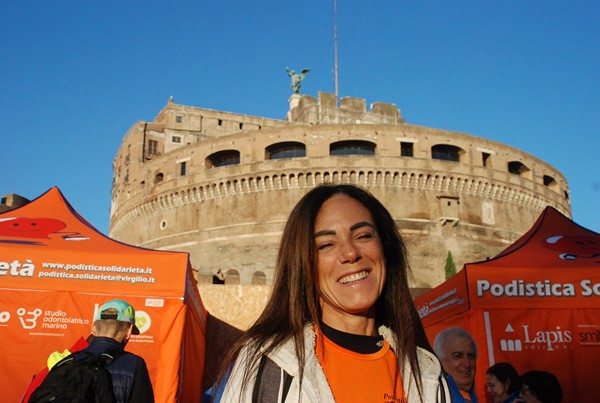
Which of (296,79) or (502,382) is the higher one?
(296,79)

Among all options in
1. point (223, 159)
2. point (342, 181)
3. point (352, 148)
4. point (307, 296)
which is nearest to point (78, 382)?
point (307, 296)

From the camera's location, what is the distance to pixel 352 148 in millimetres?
33531

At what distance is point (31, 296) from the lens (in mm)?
6402

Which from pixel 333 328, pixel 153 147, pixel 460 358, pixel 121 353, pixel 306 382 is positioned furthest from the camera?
pixel 153 147

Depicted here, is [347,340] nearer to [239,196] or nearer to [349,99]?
[239,196]

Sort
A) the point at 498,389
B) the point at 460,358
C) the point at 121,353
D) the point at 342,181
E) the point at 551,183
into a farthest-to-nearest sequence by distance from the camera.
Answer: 1. the point at 551,183
2. the point at 342,181
3. the point at 498,389
4. the point at 460,358
5. the point at 121,353

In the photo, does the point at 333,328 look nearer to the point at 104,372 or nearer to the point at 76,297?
the point at 104,372

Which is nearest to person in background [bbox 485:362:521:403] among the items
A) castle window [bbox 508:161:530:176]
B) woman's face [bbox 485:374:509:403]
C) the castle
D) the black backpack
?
woman's face [bbox 485:374:509:403]

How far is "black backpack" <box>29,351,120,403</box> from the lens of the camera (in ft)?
9.40

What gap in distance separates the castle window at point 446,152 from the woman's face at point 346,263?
33.3 metres

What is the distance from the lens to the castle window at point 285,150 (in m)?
33.6

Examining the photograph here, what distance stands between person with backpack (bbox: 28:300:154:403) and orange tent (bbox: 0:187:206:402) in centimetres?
315

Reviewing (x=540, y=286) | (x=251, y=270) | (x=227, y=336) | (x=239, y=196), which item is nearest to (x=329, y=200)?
(x=540, y=286)

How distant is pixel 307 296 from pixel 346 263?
0.61 ft
